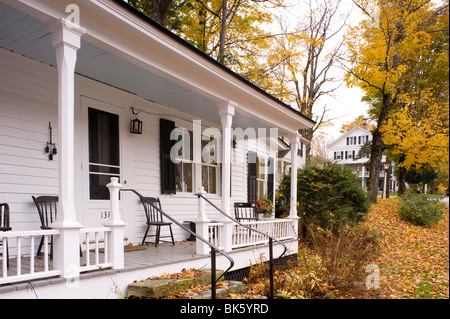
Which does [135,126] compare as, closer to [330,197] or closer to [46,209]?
[46,209]

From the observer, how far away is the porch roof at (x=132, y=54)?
3717 mm

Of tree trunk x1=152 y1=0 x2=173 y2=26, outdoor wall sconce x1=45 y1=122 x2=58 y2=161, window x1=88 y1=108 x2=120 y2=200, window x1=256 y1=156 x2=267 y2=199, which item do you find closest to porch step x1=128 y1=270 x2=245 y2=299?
window x1=88 y1=108 x2=120 y2=200

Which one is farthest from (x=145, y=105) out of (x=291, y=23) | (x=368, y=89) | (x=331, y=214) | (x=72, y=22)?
(x=291, y=23)

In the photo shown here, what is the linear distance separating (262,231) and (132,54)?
15.3 feet

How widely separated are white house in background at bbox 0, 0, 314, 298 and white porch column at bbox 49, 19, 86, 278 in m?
0.01

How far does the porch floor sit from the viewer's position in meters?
3.28

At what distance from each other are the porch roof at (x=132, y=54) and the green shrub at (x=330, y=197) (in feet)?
14.7

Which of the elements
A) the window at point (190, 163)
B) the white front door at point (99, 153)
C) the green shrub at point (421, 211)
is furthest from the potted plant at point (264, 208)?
the green shrub at point (421, 211)

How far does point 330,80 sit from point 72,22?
63.0 ft

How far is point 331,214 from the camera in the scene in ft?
34.4

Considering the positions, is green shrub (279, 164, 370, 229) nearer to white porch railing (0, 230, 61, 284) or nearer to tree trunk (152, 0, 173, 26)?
tree trunk (152, 0, 173, 26)

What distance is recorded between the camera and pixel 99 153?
5.97m

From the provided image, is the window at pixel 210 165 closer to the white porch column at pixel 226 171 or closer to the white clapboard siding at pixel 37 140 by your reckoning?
the white clapboard siding at pixel 37 140

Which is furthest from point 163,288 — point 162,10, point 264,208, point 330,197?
point 162,10
